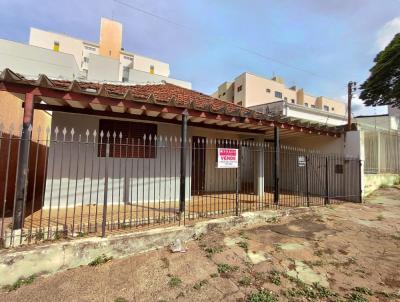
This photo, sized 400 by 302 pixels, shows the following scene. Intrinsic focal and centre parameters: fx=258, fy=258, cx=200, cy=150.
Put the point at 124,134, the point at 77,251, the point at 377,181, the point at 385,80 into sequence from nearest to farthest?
the point at 77,251
the point at 124,134
the point at 377,181
the point at 385,80

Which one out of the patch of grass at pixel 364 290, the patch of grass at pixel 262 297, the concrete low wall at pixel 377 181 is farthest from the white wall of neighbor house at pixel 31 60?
the patch of grass at pixel 364 290

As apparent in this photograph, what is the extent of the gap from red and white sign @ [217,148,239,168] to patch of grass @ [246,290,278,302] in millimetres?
2945

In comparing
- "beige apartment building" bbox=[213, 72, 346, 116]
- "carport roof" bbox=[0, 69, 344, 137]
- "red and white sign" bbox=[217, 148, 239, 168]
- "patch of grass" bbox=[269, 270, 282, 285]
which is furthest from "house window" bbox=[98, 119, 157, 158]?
"beige apartment building" bbox=[213, 72, 346, 116]

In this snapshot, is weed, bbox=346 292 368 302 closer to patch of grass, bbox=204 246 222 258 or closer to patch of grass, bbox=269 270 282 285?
patch of grass, bbox=269 270 282 285

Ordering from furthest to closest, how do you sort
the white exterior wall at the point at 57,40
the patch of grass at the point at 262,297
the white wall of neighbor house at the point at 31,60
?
1. the white exterior wall at the point at 57,40
2. the white wall of neighbor house at the point at 31,60
3. the patch of grass at the point at 262,297

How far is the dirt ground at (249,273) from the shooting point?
3.67m

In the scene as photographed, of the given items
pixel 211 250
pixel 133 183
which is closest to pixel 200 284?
pixel 211 250

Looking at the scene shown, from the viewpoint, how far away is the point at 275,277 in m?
4.15

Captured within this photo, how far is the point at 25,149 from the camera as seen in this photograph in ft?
14.9

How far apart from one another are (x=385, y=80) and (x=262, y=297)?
50.7 ft

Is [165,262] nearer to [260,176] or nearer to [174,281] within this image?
[174,281]

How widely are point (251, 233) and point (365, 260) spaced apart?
7.29ft

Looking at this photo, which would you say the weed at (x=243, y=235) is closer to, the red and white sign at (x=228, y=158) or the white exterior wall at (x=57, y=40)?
the red and white sign at (x=228, y=158)

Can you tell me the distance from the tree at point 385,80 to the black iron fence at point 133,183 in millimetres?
7029
